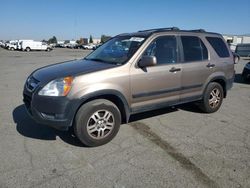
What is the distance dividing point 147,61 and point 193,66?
138 cm

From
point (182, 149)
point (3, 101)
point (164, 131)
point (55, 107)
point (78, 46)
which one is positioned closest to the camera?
point (55, 107)

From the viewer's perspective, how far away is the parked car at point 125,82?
3.64 meters

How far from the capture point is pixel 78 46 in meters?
67.3

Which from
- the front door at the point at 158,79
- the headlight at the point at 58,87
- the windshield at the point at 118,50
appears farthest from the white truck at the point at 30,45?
the headlight at the point at 58,87

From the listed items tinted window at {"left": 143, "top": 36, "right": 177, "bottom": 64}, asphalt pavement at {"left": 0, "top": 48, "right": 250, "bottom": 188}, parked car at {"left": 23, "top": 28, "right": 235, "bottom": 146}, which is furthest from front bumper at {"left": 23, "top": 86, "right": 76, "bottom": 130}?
tinted window at {"left": 143, "top": 36, "right": 177, "bottom": 64}

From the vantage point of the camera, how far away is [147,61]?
13.3 ft

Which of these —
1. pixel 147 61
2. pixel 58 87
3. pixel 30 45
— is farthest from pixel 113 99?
pixel 30 45

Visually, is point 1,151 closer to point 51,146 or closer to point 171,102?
point 51,146

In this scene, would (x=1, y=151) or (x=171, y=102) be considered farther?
(x=171, y=102)

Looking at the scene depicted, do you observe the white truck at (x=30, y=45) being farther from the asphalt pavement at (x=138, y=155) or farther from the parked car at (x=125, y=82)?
the parked car at (x=125, y=82)

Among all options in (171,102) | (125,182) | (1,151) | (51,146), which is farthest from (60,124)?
(171,102)

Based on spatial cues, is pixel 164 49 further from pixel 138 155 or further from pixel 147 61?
pixel 138 155

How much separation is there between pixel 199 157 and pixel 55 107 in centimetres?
225

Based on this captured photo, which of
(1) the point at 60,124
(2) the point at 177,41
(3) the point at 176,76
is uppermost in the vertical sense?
(2) the point at 177,41
